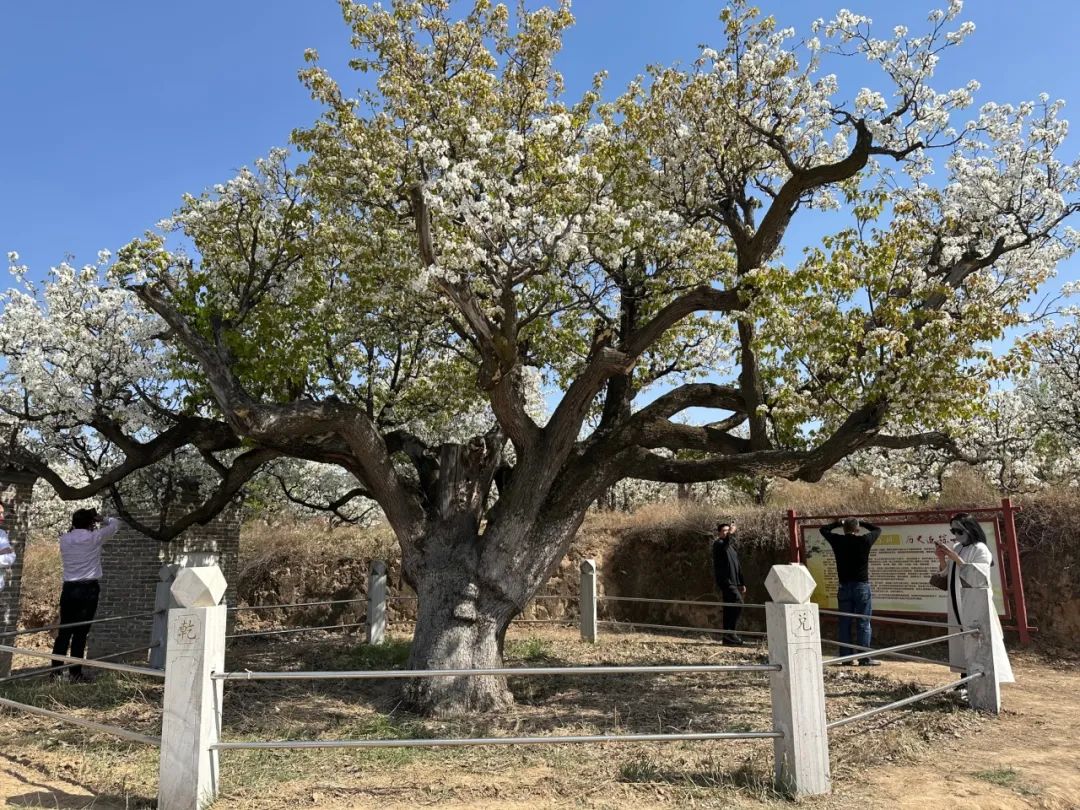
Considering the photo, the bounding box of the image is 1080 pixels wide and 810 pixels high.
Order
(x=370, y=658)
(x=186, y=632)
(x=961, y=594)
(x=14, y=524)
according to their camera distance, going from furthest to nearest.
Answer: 1. (x=370, y=658)
2. (x=14, y=524)
3. (x=961, y=594)
4. (x=186, y=632)

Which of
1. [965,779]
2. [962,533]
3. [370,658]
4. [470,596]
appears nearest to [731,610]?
[962,533]

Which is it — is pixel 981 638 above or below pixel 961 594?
below

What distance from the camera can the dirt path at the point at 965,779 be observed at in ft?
17.6

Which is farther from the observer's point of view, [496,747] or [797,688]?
[496,747]

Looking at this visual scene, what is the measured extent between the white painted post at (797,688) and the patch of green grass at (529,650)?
6.86 metres

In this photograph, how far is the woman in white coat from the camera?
7.89 meters

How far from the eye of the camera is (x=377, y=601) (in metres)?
13.7

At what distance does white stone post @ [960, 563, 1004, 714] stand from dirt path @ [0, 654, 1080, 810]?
242mm

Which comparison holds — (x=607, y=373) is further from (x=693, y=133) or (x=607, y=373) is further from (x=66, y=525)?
(x=66, y=525)

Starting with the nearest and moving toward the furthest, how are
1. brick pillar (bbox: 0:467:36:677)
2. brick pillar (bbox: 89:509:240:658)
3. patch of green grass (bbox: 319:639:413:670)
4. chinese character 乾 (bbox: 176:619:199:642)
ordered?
chinese character 乾 (bbox: 176:619:199:642), patch of green grass (bbox: 319:639:413:670), brick pillar (bbox: 0:467:36:677), brick pillar (bbox: 89:509:240:658)

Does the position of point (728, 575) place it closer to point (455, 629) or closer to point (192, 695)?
point (455, 629)

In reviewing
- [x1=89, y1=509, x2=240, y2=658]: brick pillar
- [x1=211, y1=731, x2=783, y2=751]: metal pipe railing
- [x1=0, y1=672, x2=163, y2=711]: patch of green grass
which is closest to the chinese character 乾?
[x1=211, y1=731, x2=783, y2=751]: metal pipe railing

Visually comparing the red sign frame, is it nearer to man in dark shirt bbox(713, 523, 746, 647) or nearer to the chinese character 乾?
man in dark shirt bbox(713, 523, 746, 647)

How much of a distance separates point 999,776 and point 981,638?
84.5 inches
